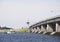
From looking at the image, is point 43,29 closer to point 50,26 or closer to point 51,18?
point 50,26

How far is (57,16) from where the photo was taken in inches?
3905

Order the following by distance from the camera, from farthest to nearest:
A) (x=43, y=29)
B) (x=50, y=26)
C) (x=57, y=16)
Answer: (x=43, y=29) → (x=50, y=26) → (x=57, y=16)

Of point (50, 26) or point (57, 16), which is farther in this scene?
point (50, 26)

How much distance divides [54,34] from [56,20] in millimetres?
6129

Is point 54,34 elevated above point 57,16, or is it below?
below

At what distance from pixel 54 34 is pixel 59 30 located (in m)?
3.50

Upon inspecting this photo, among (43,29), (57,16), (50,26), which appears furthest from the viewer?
(43,29)

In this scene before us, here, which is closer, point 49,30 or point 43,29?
point 49,30

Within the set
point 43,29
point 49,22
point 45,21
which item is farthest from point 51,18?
point 43,29

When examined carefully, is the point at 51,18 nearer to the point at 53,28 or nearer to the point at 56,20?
the point at 56,20

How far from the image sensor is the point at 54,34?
103 meters

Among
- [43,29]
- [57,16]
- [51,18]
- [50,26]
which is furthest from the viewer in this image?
[43,29]

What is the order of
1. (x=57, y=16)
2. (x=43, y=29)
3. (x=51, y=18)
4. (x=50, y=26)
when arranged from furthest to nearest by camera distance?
(x=43, y=29)
(x=50, y=26)
(x=51, y=18)
(x=57, y=16)

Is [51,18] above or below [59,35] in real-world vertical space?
above
